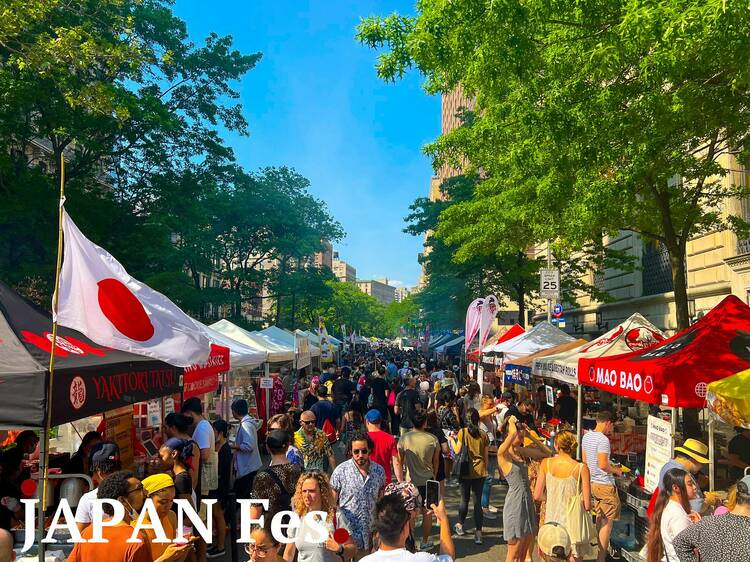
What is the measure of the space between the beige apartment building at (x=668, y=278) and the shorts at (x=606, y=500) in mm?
10097

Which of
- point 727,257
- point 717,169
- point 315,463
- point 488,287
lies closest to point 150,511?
point 315,463

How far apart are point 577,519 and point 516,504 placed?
83 cm

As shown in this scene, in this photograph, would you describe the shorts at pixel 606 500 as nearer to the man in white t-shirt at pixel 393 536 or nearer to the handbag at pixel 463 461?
the handbag at pixel 463 461

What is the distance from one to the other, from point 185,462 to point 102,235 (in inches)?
618

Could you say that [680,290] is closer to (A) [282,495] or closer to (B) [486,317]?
(B) [486,317]

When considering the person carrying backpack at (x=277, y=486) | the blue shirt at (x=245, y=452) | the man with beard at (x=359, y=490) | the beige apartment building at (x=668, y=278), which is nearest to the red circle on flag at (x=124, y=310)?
the person carrying backpack at (x=277, y=486)

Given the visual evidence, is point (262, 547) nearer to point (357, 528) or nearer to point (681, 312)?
point (357, 528)

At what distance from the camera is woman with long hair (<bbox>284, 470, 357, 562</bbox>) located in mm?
4633

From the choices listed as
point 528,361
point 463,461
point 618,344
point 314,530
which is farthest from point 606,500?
point 528,361

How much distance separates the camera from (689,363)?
733 cm

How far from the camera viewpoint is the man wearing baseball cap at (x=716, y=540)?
399 centimetres

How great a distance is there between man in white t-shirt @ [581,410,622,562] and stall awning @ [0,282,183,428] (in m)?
5.40

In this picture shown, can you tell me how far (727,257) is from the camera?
18625 mm

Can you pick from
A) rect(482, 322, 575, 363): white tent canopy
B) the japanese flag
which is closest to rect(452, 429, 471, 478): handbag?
the japanese flag
